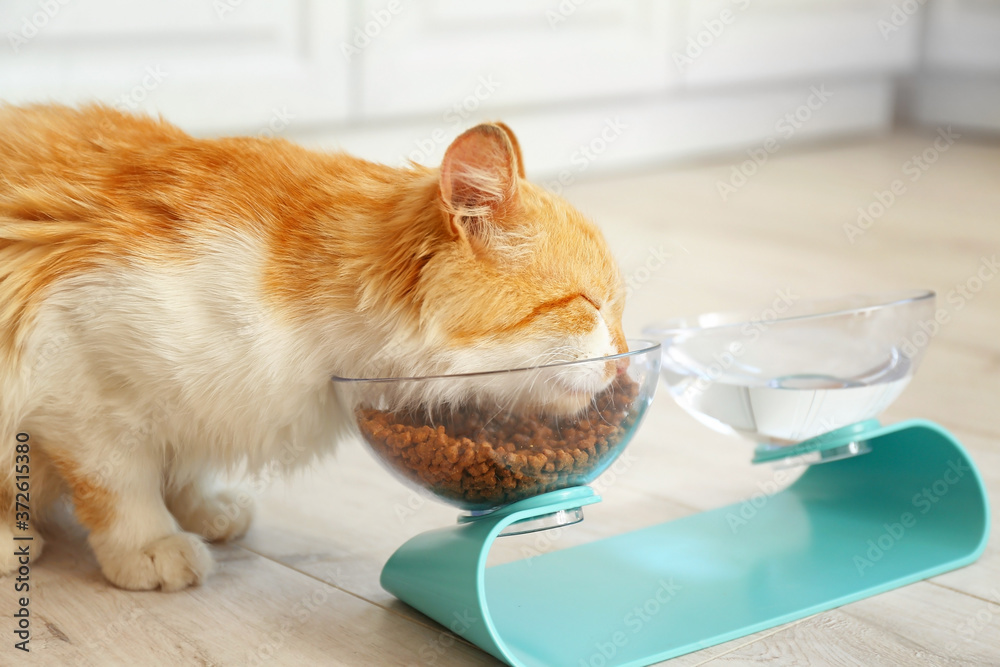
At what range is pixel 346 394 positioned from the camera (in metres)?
0.84

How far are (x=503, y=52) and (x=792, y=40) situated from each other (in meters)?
1.10

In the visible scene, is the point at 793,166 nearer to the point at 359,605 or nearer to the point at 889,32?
the point at 889,32

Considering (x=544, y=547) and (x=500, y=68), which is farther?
(x=500, y=68)

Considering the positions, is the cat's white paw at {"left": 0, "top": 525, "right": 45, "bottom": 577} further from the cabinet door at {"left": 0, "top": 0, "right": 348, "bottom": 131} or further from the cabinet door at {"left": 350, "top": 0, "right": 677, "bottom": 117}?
the cabinet door at {"left": 350, "top": 0, "right": 677, "bottom": 117}

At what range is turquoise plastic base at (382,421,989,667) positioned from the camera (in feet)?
2.71

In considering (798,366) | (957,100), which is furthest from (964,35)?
(798,366)

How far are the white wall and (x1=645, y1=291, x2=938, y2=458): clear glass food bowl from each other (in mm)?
1278

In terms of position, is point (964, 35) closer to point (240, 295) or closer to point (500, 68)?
point (500, 68)

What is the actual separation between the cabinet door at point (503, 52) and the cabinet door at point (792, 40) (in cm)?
12

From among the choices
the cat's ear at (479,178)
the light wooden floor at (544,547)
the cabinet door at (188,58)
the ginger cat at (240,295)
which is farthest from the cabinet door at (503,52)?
the cat's ear at (479,178)

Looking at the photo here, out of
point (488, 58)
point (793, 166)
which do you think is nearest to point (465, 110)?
point (488, 58)

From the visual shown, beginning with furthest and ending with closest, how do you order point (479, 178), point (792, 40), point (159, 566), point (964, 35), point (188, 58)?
1. point (964, 35)
2. point (792, 40)
3. point (188, 58)
4. point (159, 566)
5. point (479, 178)

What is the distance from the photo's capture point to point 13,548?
94 cm

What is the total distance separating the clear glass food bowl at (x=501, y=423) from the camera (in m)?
0.79
